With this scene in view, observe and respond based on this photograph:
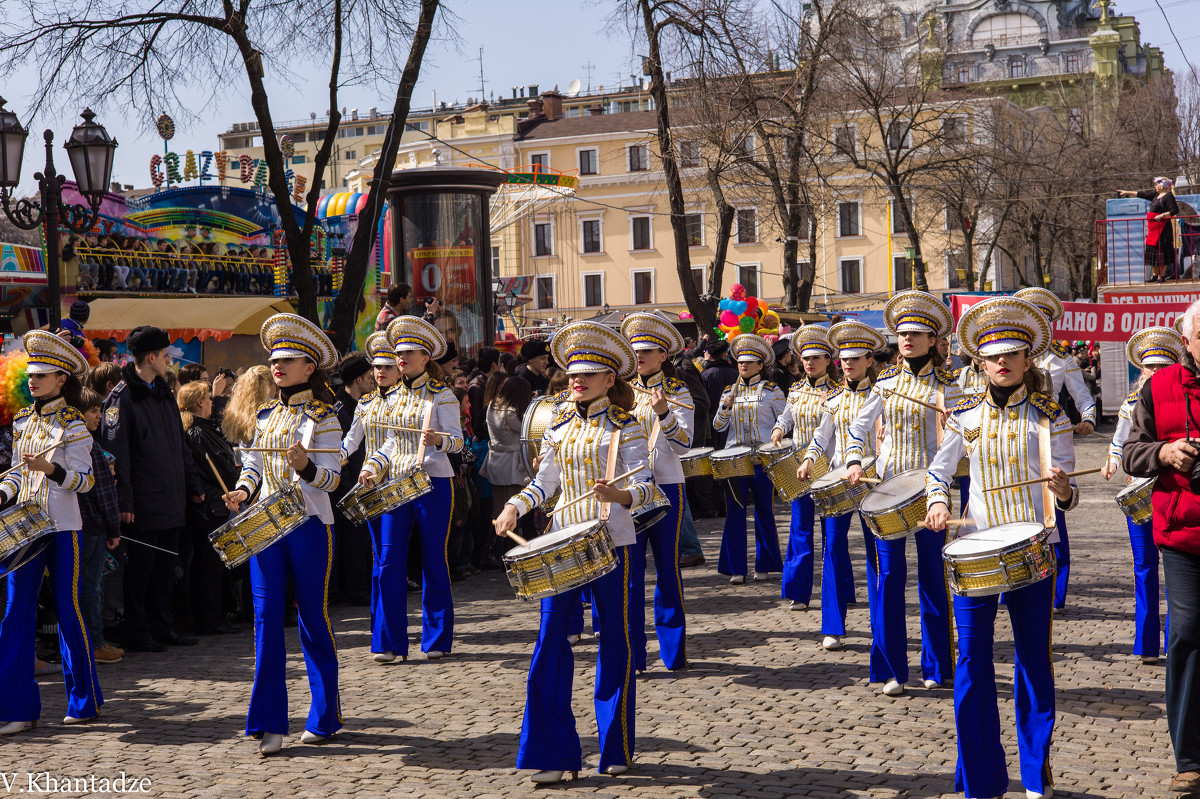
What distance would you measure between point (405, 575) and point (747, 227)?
54202 millimetres

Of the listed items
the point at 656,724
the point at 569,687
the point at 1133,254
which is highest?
the point at 1133,254

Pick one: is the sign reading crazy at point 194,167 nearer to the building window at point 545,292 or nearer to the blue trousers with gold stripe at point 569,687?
the blue trousers with gold stripe at point 569,687

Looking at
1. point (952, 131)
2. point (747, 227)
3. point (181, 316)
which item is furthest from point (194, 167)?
point (747, 227)

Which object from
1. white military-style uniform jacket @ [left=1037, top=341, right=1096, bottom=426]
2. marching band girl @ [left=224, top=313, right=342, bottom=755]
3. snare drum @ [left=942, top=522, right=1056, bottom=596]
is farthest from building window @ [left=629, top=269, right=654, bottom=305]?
snare drum @ [left=942, top=522, right=1056, bottom=596]

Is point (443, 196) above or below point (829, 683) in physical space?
above

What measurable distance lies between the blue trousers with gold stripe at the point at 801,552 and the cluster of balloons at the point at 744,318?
22.1ft

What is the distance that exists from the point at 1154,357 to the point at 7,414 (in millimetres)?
7798

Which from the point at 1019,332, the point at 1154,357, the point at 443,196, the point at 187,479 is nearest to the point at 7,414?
the point at 187,479

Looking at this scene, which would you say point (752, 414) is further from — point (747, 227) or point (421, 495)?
point (747, 227)

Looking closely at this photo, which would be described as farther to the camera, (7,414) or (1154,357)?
(1154,357)

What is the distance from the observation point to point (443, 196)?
17.6m

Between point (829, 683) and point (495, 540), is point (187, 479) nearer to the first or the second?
point (495, 540)

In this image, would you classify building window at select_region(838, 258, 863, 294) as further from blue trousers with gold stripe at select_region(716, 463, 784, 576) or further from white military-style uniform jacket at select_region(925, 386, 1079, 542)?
white military-style uniform jacket at select_region(925, 386, 1079, 542)

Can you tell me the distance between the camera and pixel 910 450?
288 inches
